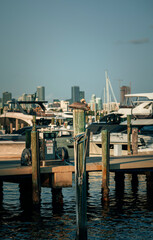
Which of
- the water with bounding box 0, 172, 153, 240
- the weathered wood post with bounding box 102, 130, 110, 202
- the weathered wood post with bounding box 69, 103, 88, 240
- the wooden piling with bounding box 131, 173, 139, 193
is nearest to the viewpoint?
Result: the weathered wood post with bounding box 69, 103, 88, 240

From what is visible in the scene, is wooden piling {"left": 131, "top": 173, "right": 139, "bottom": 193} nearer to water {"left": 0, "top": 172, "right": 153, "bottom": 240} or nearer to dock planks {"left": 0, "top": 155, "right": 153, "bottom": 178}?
water {"left": 0, "top": 172, "right": 153, "bottom": 240}

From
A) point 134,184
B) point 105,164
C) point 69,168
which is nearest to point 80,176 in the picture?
point 69,168

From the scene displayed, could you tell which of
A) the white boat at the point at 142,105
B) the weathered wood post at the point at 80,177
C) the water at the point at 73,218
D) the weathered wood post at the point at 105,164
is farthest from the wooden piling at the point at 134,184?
the white boat at the point at 142,105

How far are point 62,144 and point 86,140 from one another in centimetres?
2546

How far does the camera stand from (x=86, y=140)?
491 inches

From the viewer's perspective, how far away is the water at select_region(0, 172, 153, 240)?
1525 centimetres

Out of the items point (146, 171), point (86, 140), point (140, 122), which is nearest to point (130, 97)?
point (140, 122)

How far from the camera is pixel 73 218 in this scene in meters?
17.2

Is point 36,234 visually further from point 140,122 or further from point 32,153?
point 140,122

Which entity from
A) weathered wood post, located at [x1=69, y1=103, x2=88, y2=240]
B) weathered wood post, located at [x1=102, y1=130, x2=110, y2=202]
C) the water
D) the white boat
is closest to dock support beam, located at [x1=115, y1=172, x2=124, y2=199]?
the water

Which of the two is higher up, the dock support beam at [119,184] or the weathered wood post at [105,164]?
the weathered wood post at [105,164]

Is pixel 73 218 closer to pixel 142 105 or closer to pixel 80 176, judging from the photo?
pixel 80 176

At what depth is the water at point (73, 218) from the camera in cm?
1525

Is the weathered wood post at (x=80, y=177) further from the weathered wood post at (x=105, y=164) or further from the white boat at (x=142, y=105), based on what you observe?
the white boat at (x=142, y=105)
